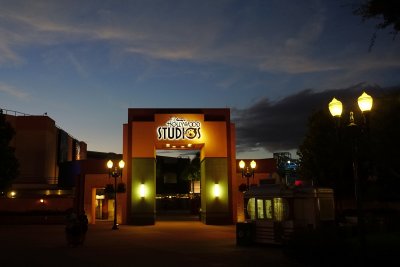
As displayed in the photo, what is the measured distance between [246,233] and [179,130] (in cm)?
1645

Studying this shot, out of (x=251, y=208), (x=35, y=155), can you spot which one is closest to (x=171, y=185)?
(x=35, y=155)

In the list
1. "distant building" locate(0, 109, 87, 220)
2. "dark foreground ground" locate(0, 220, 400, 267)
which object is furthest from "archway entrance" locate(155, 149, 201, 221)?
"dark foreground ground" locate(0, 220, 400, 267)

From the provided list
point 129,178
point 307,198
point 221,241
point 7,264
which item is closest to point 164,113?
point 129,178

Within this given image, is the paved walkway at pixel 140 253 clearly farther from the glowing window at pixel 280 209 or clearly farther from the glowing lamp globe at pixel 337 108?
the glowing lamp globe at pixel 337 108

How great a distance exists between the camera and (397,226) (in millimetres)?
21938

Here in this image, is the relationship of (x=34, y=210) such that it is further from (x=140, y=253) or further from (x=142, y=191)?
(x=140, y=253)

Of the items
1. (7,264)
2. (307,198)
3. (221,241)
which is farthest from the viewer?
(221,241)

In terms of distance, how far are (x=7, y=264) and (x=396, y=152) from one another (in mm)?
16867

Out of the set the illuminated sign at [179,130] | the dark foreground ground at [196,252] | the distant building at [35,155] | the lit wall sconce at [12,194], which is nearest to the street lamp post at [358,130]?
the dark foreground ground at [196,252]

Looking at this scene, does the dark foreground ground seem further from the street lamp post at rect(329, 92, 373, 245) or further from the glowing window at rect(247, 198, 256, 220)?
the glowing window at rect(247, 198, 256, 220)

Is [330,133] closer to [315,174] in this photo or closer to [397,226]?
[315,174]

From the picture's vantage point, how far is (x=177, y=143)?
116 feet

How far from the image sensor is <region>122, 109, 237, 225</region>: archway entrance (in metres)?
34.0

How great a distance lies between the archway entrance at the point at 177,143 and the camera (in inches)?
1337
